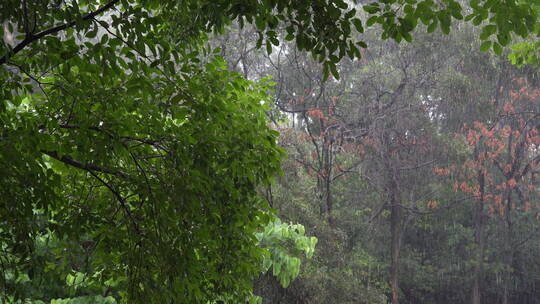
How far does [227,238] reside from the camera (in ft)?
11.4

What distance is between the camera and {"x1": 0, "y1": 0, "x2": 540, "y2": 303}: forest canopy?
→ 2.74m

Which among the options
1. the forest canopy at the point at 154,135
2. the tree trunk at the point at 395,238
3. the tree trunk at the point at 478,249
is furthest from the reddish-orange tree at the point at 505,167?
the forest canopy at the point at 154,135

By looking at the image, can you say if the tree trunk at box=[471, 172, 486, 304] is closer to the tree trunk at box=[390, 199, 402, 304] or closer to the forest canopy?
the tree trunk at box=[390, 199, 402, 304]

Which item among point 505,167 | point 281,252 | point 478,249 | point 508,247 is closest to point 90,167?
point 281,252

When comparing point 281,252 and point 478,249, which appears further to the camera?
point 478,249

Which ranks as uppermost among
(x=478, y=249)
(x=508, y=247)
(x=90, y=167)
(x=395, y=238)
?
(x=508, y=247)

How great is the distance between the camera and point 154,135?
335 centimetres

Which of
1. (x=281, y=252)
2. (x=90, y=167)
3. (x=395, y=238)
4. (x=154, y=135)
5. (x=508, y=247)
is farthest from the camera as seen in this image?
(x=508, y=247)

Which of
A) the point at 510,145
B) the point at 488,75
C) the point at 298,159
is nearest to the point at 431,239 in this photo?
the point at 510,145

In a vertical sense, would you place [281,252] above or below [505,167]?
below

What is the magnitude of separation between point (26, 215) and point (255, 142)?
1.29 m

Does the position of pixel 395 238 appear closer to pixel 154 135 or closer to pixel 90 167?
pixel 154 135

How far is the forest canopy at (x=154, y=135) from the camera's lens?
9.00 feet

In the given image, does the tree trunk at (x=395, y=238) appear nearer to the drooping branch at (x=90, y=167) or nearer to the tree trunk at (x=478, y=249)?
the tree trunk at (x=478, y=249)
